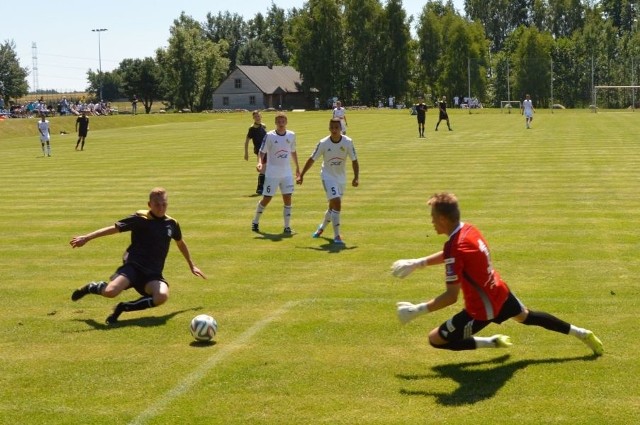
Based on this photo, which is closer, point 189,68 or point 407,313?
point 407,313

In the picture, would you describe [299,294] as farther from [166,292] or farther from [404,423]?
[404,423]

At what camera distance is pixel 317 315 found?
10.8m

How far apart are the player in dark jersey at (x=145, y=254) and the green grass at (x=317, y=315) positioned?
300 millimetres

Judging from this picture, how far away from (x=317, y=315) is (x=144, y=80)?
133728mm

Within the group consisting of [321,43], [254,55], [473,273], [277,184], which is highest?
[254,55]

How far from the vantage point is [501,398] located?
25.2 feet

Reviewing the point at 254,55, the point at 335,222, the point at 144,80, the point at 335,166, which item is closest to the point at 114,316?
the point at 335,222

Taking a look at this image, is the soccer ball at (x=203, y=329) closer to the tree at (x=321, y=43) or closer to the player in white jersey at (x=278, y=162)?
the player in white jersey at (x=278, y=162)

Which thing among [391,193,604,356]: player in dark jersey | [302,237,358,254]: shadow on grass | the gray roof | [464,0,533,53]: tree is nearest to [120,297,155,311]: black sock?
[391,193,604,356]: player in dark jersey

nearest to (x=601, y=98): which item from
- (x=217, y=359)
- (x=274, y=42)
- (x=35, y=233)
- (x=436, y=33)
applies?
(x=436, y=33)

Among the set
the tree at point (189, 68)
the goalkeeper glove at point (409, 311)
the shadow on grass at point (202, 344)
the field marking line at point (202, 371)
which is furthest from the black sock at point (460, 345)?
the tree at point (189, 68)

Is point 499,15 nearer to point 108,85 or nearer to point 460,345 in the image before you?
point 108,85

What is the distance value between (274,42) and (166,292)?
553 ft

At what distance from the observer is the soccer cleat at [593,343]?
8.75 m
